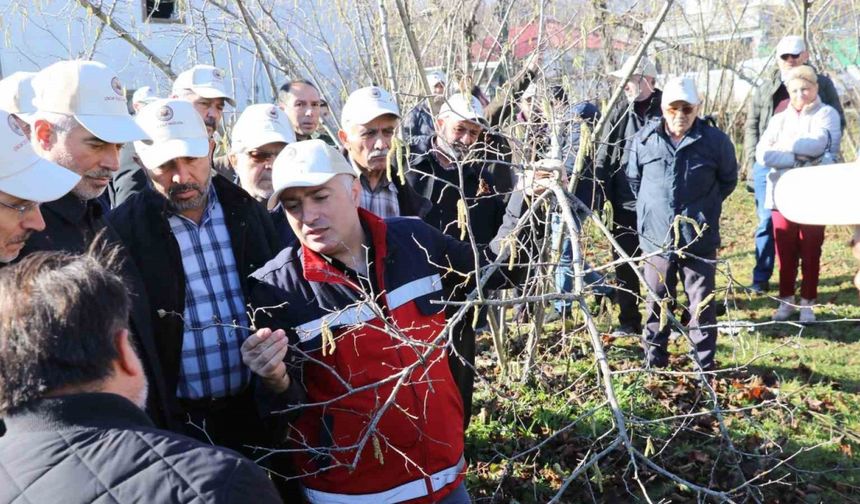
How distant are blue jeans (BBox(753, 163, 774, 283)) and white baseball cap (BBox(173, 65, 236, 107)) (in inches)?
195

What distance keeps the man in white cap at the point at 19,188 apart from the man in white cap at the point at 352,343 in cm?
70

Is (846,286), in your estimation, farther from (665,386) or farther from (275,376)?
(275,376)

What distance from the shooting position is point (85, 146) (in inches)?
106

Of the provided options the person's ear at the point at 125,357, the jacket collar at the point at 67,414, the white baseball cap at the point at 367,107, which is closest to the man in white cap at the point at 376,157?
the white baseball cap at the point at 367,107

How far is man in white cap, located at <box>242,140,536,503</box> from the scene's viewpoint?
2543 millimetres

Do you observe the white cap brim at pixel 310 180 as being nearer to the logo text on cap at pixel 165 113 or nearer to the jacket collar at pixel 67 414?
the logo text on cap at pixel 165 113

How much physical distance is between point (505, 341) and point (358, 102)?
6.95ft

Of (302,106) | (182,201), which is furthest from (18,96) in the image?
(302,106)

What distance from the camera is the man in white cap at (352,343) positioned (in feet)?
8.34

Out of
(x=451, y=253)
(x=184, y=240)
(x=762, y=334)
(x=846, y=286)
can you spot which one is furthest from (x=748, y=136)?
(x=184, y=240)

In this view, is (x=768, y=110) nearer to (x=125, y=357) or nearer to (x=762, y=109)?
(x=762, y=109)

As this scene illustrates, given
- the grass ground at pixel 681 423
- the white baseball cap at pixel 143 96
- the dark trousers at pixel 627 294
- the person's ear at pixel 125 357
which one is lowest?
the grass ground at pixel 681 423

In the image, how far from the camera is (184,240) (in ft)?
9.82

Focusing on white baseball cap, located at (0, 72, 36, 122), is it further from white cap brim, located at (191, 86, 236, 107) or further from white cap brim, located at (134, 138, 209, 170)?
white cap brim, located at (191, 86, 236, 107)
